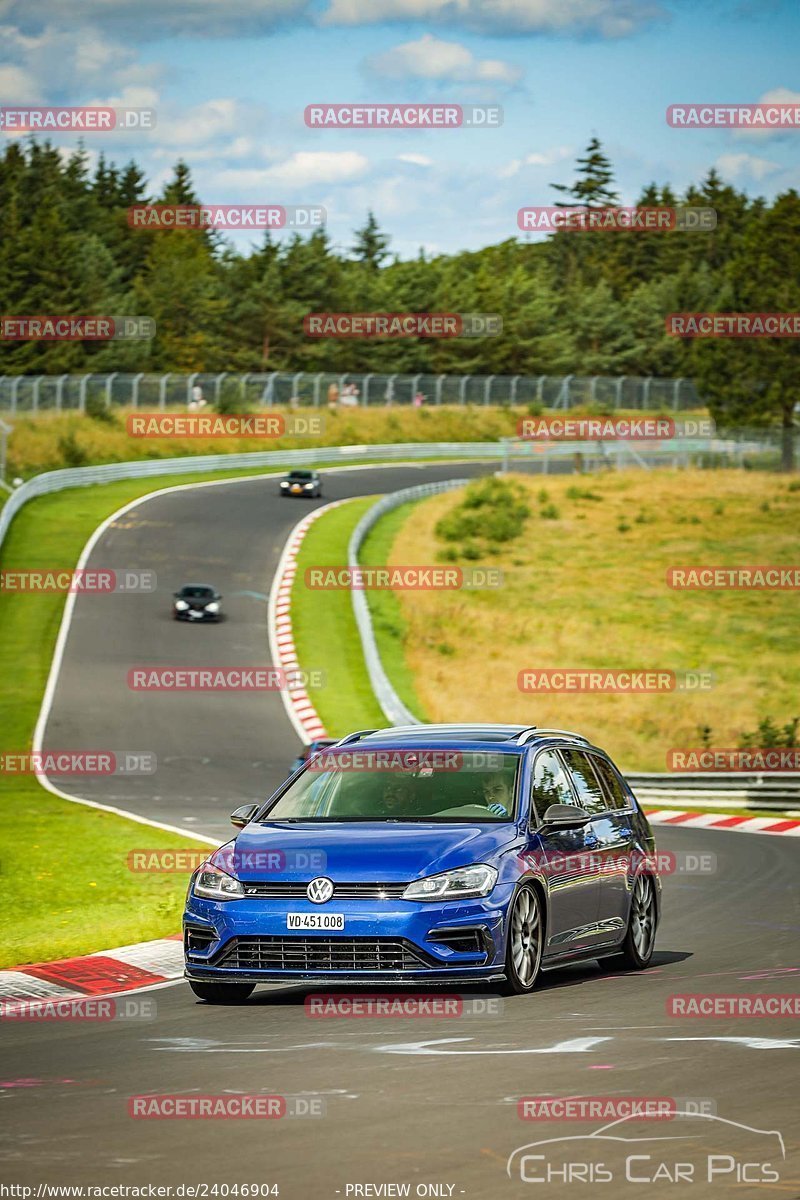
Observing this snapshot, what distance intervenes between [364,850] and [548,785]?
173cm

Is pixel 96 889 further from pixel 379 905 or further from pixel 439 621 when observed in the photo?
pixel 439 621

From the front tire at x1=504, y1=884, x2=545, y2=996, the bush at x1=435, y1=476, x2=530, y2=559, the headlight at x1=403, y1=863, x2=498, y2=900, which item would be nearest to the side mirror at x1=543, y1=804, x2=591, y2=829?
the front tire at x1=504, y1=884, x2=545, y2=996

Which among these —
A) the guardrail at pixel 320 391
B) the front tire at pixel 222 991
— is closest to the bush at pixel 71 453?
the guardrail at pixel 320 391

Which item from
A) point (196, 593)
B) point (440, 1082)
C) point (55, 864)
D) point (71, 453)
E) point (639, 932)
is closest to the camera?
point (440, 1082)

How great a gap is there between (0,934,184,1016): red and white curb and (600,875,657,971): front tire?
2.93m

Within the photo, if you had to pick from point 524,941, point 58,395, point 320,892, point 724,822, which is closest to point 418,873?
point 320,892

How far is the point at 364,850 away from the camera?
11.0 metres

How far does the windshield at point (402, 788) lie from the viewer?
11.7m

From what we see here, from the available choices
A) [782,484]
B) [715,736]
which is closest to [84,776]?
[715,736]

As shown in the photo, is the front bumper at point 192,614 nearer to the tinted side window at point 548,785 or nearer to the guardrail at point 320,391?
the guardrail at point 320,391

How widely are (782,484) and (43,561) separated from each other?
3455cm

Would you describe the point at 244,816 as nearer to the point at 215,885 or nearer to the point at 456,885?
the point at 215,885

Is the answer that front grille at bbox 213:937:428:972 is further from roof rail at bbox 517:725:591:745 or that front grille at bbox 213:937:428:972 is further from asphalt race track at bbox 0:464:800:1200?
roof rail at bbox 517:725:591:745

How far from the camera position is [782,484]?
259 ft
